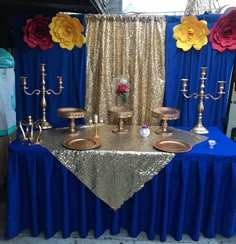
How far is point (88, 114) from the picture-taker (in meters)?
2.24

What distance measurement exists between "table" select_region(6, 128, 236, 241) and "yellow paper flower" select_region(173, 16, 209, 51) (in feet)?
2.93

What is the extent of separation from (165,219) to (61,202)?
685mm

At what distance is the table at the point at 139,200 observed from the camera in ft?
4.91

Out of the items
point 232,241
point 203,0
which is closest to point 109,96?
point 203,0

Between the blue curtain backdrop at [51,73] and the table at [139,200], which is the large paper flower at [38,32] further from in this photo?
the table at [139,200]

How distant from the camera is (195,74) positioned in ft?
6.93

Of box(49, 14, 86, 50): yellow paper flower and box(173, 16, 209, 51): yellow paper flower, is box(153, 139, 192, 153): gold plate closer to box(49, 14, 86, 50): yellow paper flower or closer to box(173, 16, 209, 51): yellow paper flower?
box(173, 16, 209, 51): yellow paper flower

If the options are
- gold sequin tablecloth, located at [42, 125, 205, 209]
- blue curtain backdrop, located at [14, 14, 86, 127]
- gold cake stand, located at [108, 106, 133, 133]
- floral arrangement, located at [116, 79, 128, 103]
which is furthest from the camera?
blue curtain backdrop, located at [14, 14, 86, 127]

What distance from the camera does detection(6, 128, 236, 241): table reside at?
150 centimetres

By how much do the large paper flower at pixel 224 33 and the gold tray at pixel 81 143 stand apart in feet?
4.25

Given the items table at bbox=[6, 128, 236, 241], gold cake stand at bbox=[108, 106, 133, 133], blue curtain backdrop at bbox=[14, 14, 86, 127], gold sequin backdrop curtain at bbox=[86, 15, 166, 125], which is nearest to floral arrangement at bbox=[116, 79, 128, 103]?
gold cake stand at bbox=[108, 106, 133, 133]

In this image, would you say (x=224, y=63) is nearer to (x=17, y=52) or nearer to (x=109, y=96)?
(x=109, y=96)

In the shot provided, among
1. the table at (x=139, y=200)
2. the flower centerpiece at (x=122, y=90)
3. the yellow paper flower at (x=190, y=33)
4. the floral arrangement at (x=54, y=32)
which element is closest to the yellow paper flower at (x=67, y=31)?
the floral arrangement at (x=54, y=32)

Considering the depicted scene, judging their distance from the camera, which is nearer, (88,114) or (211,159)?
(211,159)
